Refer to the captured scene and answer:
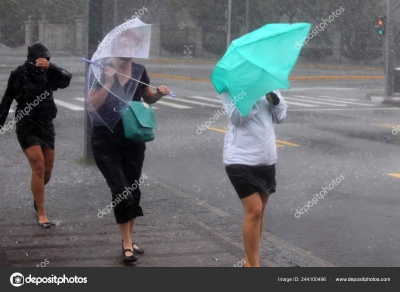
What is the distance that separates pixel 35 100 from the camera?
6895mm

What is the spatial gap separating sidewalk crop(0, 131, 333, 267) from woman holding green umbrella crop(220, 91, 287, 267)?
736 mm

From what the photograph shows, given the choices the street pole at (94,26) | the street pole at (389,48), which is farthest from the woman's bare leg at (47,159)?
the street pole at (389,48)

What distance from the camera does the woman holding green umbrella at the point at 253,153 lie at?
521cm

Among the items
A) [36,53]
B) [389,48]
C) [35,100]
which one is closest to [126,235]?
[35,100]

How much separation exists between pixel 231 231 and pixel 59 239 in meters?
1.64

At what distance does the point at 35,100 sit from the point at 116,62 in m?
1.52

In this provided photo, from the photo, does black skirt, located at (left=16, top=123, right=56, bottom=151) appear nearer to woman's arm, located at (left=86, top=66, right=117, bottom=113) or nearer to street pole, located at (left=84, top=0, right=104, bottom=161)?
woman's arm, located at (left=86, top=66, right=117, bottom=113)

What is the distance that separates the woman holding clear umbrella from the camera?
5660mm

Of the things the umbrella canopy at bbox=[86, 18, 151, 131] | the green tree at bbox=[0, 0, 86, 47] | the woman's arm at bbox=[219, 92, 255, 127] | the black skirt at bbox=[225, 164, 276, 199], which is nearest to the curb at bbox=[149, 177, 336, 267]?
the black skirt at bbox=[225, 164, 276, 199]

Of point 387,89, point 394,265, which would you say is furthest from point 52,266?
point 387,89

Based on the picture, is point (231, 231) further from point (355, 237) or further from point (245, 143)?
point (245, 143)

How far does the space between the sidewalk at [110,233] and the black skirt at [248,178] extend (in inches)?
33.1

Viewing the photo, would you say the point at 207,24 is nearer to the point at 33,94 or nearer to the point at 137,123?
the point at 33,94
